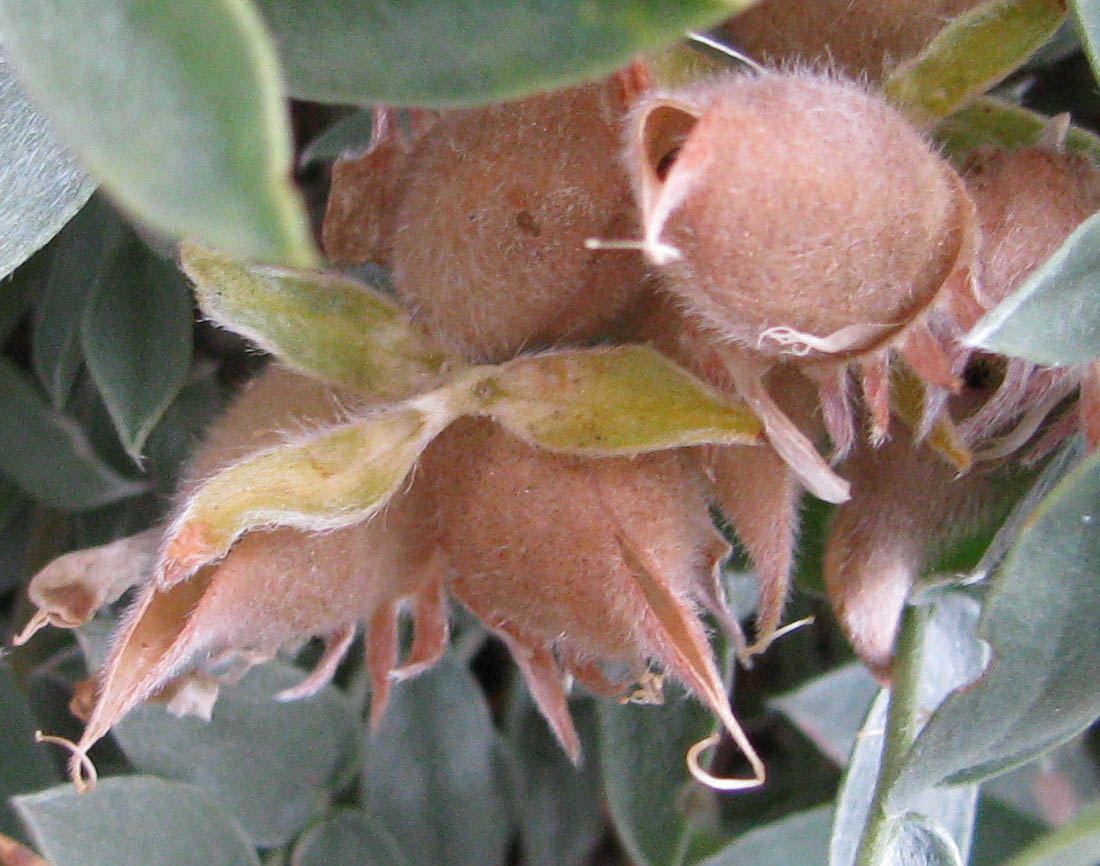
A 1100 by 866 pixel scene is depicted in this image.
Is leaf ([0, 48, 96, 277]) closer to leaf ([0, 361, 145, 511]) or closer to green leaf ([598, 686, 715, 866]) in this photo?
leaf ([0, 361, 145, 511])

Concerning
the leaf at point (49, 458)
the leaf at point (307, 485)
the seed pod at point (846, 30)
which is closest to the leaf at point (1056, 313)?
the seed pod at point (846, 30)

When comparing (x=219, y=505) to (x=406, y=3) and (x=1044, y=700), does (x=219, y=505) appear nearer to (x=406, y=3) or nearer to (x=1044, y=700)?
(x=406, y=3)

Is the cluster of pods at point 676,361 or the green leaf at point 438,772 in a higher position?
the cluster of pods at point 676,361

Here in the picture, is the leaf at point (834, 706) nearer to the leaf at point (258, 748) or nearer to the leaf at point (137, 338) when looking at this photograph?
the leaf at point (258, 748)

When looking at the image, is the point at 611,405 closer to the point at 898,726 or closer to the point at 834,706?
the point at 898,726

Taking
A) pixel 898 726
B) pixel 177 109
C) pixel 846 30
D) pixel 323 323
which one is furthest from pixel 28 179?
pixel 898 726

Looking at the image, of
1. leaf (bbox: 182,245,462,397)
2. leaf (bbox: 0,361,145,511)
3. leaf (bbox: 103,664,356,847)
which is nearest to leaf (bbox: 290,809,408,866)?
leaf (bbox: 103,664,356,847)

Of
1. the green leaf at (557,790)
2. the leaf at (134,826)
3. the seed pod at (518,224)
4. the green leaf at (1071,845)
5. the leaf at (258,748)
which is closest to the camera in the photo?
the green leaf at (1071,845)
